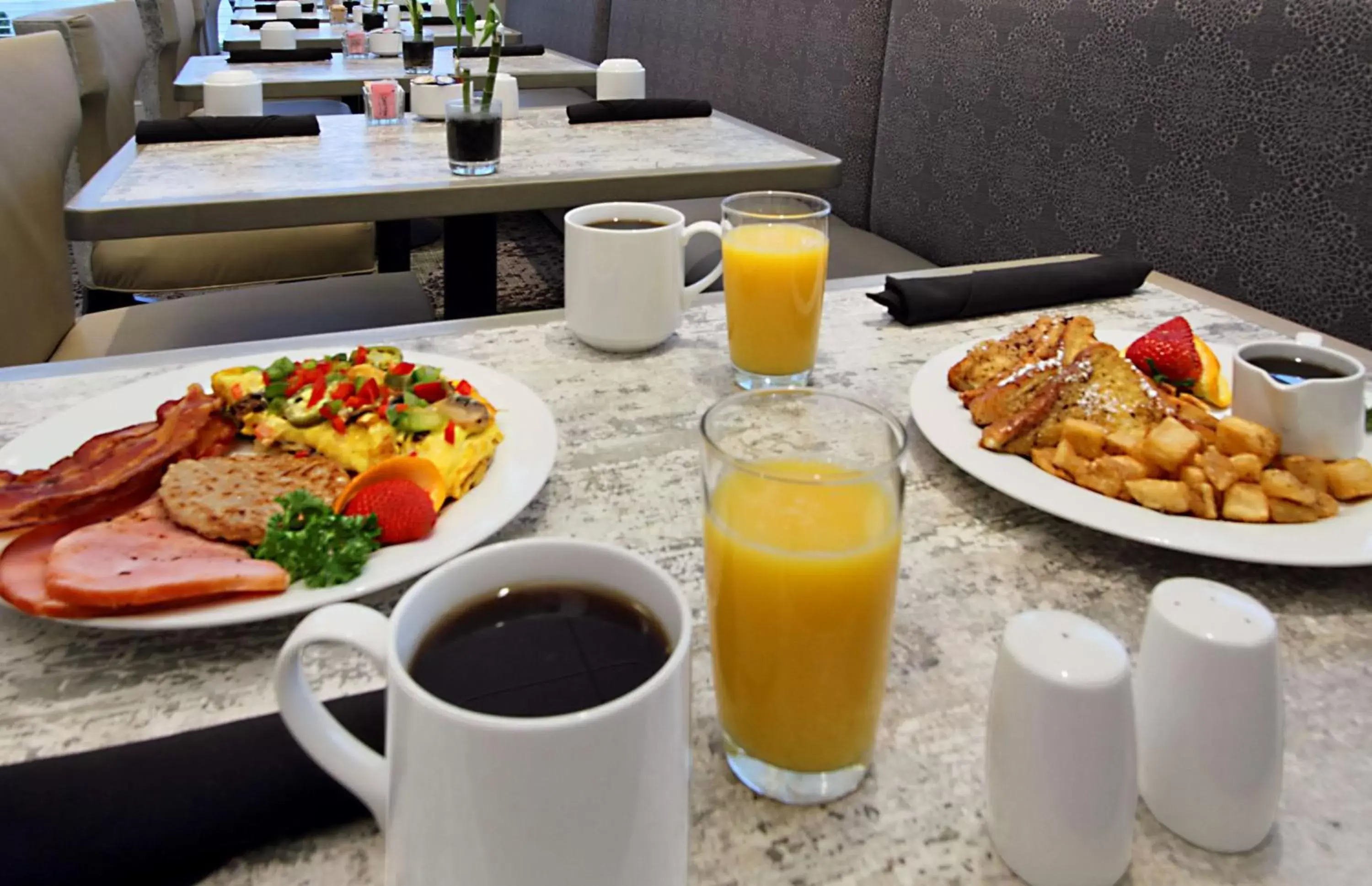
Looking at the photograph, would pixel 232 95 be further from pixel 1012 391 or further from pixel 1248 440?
pixel 1248 440

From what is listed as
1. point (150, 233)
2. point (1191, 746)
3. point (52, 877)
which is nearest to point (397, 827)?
point (52, 877)

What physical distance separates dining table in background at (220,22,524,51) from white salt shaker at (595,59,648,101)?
1171 millimetres

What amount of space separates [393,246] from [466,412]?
2118 mm

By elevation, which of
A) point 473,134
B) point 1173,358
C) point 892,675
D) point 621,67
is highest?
point 621,67

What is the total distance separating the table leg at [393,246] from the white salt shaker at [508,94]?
1.97ft

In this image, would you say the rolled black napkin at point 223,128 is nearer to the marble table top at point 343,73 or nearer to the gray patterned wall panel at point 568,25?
the marble table top at point 343,73

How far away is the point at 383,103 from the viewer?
216cm

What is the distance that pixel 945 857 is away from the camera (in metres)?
0.49

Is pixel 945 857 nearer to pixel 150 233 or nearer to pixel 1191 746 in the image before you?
pixel 1191 746

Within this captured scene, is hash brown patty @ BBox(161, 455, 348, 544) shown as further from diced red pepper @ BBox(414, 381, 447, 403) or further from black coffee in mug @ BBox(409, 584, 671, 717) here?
black coffee in mug @ BBox(409, 584, 671, 717)

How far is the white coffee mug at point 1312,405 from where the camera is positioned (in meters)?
0.78

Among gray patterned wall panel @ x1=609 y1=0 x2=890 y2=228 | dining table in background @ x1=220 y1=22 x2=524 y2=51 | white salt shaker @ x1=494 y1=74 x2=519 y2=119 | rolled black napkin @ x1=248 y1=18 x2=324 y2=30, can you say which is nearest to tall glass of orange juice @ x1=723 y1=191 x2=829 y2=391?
white salt shaker @ x1=494 y1=74 x2=519 y2=119

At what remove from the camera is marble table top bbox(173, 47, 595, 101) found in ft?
9.11

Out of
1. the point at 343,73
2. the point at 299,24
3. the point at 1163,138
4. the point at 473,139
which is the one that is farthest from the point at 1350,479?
the point at 299,24
